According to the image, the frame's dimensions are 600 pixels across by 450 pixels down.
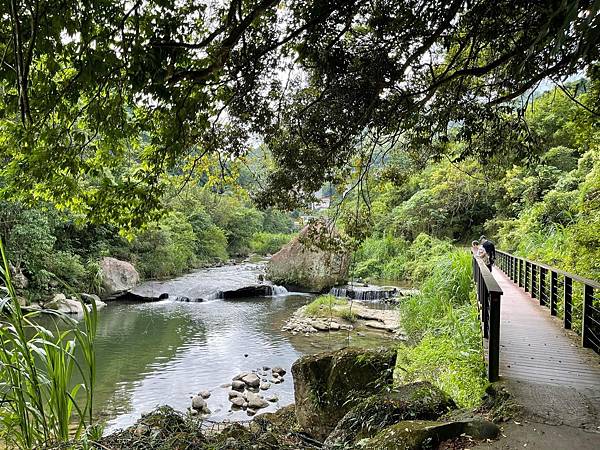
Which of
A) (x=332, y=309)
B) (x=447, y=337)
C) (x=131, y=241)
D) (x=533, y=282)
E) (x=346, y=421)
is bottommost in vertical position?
(x=332, y=309)

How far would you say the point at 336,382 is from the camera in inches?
167

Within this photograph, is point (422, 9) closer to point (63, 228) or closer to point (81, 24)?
point (81, 24)

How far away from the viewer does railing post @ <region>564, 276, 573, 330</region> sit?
203 inches

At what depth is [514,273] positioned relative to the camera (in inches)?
405

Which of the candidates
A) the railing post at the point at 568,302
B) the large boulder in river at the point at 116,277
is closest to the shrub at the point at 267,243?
the large boulder in river at the point at 116,277

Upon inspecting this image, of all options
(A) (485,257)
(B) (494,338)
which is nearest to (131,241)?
(B) (494,338)

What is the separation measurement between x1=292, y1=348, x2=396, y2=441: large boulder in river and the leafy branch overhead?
5.55 feet

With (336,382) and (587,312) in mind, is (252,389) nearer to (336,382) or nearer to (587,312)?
(336,382)

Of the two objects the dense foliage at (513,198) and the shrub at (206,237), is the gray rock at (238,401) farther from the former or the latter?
the shrub at (206,237)

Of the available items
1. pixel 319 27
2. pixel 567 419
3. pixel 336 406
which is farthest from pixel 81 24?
pixel 567 419

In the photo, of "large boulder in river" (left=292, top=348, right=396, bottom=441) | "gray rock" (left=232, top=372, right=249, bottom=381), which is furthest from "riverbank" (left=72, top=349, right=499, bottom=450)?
"gray rock" (left=232, top=372, right=249, bottom=381)

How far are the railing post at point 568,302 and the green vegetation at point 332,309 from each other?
255 inches

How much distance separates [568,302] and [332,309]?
7.41 meters

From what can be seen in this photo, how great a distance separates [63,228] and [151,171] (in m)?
13.6
